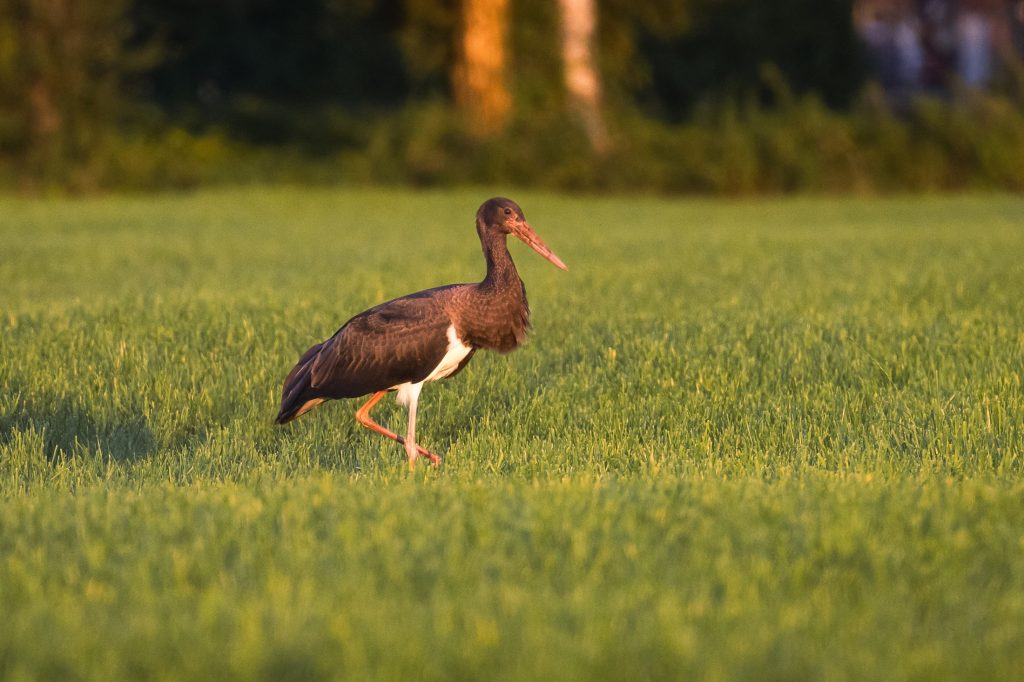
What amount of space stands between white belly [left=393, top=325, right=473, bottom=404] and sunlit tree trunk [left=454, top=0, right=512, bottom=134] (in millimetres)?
22032

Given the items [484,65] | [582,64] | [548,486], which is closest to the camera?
[548,486]

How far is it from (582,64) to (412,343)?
2184 cm

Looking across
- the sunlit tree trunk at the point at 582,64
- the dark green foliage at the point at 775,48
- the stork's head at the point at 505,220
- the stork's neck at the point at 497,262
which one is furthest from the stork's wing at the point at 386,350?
the dark green foliage at the point at 775,48

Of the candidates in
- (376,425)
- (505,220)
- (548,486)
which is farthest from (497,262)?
(548,486)

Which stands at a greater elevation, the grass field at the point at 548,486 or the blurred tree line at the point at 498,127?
the blurred tree line at the point at 498,127

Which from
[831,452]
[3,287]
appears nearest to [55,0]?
[3,287]

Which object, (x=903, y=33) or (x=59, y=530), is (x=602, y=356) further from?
(x=903, y=33)

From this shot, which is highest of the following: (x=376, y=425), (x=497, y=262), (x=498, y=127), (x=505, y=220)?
(x=498, y=127)

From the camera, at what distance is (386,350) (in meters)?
7.15

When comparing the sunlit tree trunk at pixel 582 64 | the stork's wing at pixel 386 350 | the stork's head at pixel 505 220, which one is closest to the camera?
the stork's wing at pixel 386 350

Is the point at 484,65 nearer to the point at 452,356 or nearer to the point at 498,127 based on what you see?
the point at 498,127

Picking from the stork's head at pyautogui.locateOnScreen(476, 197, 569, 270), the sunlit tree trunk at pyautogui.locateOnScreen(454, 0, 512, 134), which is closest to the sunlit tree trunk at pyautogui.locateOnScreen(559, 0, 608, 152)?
the sunlit tree trunk at pyautogui.locateOnScreen(454, 0, 512, 134)

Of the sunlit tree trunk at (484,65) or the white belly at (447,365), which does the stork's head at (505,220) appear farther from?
the sunlit tree trunk at (484,65)

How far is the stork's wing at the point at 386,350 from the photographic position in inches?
282
